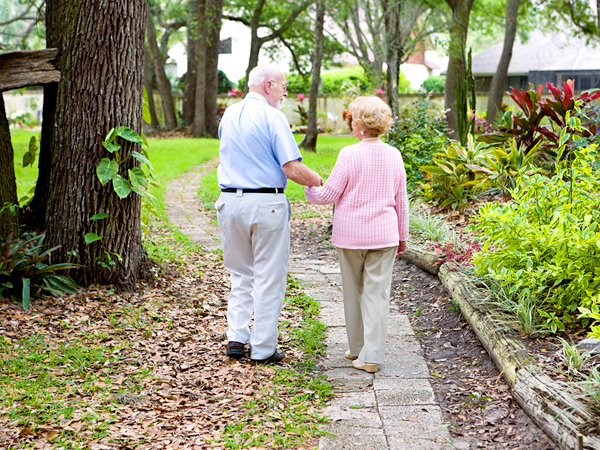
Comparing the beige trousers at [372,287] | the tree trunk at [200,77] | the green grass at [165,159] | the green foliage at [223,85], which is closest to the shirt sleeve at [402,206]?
the beige trousers at [372,287]

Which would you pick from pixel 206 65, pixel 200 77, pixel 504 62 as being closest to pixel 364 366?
pixel 504 62

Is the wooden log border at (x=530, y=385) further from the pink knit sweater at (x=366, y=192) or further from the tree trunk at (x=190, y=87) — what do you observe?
the tree trunk at (x=190, y=87)

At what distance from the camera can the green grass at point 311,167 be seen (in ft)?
36.9

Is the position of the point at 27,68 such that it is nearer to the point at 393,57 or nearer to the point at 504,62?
the point at 393,57

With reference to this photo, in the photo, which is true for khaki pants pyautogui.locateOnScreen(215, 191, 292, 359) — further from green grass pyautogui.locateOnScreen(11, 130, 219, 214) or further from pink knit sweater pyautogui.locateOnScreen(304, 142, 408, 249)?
green grass pyautogui.locateOnScreen(11, 130, 219, 214)

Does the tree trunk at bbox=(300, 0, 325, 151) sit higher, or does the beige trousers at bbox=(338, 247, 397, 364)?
the tree trunk at bbox=(300, 0, 325, 151)

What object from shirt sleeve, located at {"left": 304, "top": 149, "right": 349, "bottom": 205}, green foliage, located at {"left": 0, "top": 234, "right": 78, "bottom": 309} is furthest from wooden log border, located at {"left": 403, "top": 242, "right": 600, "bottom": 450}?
green foliage, located at {"left": 0, "top": 234, "right": 78, "bottom": 309}

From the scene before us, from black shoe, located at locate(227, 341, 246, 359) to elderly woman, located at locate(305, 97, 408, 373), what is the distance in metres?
0.74

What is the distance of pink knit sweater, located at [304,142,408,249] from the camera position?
409 cm

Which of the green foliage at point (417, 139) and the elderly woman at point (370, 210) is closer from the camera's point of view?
the elderly woman at point (370, 210)

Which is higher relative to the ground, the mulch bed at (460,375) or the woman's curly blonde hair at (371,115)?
the woman's curly blonde hair at (371,115)

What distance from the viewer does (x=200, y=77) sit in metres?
22.7

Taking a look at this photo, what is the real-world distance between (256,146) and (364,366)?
59.1 inches

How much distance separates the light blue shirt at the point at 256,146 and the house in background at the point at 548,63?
25.2m
